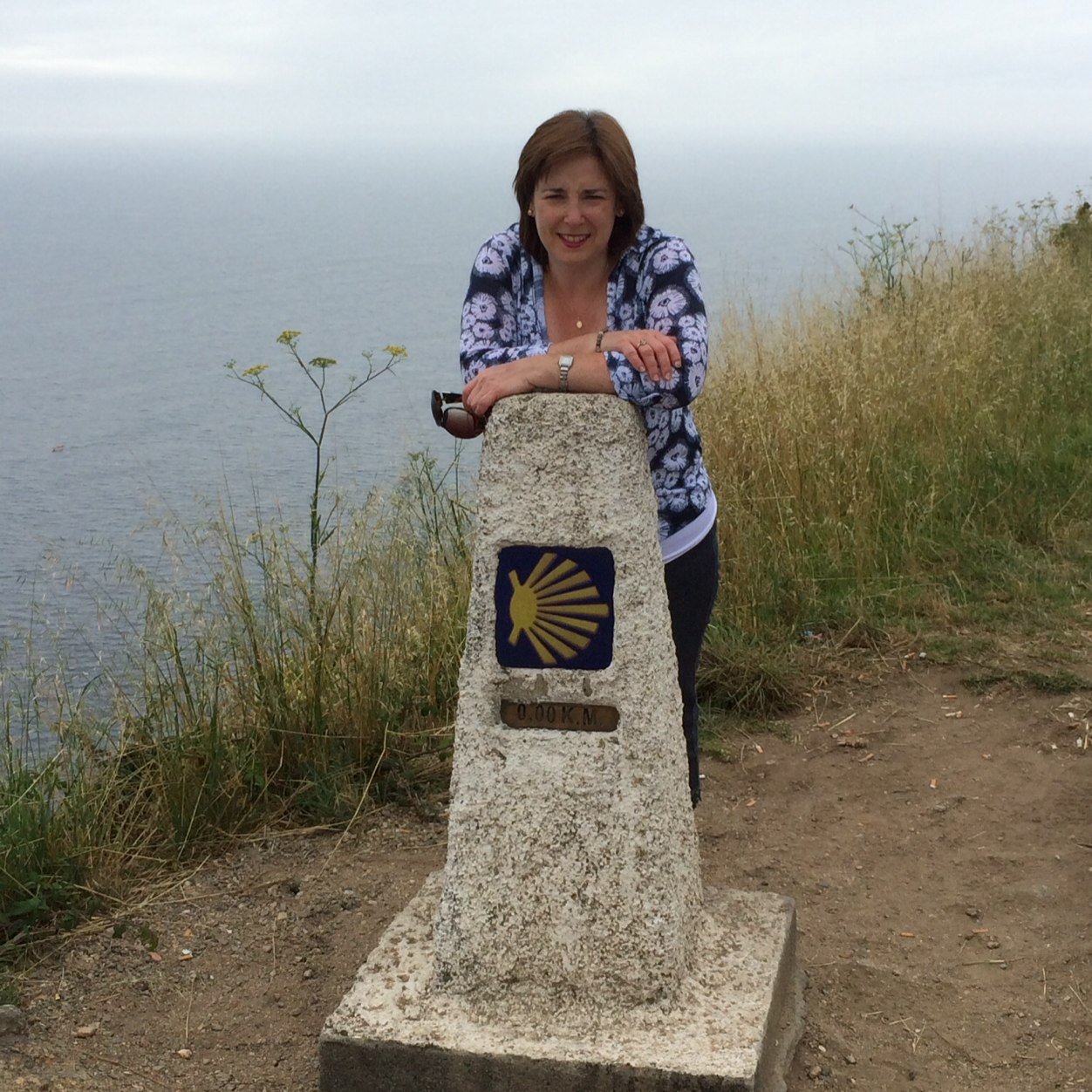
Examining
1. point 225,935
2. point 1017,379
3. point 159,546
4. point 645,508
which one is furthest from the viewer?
point 1017,379

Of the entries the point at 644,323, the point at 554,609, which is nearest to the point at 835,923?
the point at 554,609

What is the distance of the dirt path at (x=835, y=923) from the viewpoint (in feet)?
10.1

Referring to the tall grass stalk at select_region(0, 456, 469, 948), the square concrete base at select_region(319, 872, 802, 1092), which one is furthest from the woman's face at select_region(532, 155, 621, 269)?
the tall grass stalk at select_region(0, 456, 469, 948)

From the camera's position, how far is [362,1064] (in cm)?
271

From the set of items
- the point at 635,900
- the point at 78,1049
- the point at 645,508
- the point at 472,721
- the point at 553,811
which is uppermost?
the point at 645,508

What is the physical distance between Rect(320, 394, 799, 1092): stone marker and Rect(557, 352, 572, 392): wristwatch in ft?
0.11

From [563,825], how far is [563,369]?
3.00 ft

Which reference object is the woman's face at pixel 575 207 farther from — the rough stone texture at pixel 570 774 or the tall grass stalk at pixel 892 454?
the tall grass stalk at pixel 892 454

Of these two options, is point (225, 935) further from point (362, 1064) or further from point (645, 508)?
point (645, 508)

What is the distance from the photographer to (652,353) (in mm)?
2609

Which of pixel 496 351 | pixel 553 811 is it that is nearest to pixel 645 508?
pixel 496 351

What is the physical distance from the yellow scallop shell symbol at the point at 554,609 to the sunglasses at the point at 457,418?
1.04 ft

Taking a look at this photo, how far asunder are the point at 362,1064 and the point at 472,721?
711 mm

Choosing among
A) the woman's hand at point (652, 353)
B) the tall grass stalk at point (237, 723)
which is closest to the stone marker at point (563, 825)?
the woman's hand at point (652, 353)
